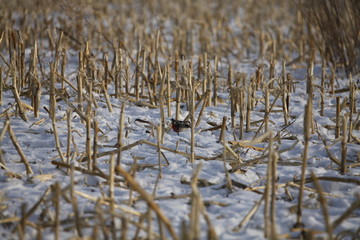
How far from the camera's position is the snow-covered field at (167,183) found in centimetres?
205

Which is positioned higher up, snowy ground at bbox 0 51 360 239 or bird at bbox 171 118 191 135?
bird at bbox 171 118 191 135

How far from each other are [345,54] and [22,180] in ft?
13.1

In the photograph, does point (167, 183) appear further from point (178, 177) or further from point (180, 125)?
point (180, 125)

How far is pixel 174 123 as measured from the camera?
11.0 feet

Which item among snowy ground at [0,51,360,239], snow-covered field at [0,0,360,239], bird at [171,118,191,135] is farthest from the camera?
bird at [171,118,191,135]

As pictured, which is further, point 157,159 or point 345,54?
point 345,54

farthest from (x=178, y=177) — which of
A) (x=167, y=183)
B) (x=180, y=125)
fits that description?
(x=180, y=125)

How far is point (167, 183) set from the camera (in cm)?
258

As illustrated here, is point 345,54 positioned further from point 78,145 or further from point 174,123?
point 78,145

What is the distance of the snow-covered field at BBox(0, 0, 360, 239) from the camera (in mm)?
2047

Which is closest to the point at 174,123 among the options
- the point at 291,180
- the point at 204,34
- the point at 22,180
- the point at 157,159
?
the point at 157,159

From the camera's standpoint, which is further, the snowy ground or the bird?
the bird

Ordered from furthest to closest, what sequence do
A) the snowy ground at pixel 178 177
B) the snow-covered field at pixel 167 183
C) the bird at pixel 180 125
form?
the bird at pixel 180 125, the snowy ground at pixel 178 177, the snow-covered field at pixel 167 183

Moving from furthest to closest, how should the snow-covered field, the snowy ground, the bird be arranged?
the bird → the snowy ground → the snow-covered field
